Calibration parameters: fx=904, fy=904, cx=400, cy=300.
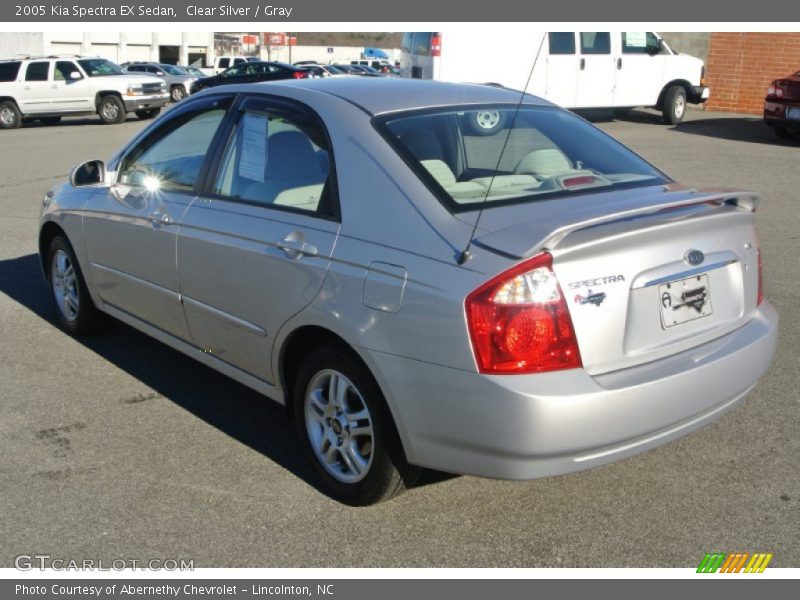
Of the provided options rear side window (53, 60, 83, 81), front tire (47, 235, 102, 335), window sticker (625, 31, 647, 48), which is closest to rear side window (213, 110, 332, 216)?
front tire (47, 235, 102, 335)

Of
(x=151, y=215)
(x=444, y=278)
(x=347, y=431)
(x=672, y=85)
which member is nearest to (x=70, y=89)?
(x=672, y=85)

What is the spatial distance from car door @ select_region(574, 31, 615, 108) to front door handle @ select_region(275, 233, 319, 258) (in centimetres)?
1632

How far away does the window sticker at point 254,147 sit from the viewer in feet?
14.1

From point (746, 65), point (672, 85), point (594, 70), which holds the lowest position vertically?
point (672, 85)

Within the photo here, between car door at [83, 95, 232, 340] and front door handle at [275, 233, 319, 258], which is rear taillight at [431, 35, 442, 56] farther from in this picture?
front door handle at [275, 233, 319, 258]

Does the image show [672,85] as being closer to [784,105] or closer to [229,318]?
[784,105]

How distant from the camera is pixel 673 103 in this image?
20.4 m

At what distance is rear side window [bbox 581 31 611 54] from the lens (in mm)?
18844

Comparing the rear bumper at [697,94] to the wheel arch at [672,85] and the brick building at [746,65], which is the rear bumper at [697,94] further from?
the brick building at [746,65]

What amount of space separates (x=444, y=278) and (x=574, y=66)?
16.8 m

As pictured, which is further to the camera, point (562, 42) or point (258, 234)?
point (562, 42)

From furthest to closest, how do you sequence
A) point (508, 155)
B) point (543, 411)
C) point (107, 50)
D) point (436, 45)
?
point (107, 50) < point (436, 45) < point (508, 155) < point (543, 411)

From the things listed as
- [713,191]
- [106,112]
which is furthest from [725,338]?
[106,112]
